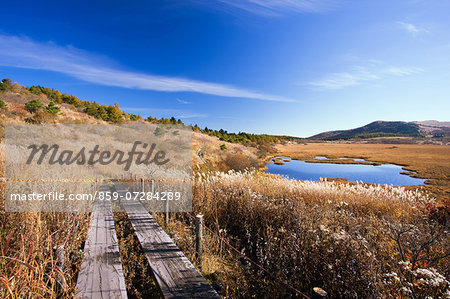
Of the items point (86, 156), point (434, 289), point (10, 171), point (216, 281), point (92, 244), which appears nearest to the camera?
point (434, 289)

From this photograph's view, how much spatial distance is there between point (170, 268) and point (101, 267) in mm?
1212

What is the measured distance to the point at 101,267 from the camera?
369cm

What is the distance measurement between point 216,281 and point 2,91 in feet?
154

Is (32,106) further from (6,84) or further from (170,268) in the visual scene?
(170,268)

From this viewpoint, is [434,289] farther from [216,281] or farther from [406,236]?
[216,281]

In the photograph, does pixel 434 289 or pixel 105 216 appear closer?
pixel 434 289

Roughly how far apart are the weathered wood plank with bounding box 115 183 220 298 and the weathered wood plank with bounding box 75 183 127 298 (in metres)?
0.56

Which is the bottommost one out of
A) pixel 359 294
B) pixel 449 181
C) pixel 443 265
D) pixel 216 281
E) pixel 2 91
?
pixel 449 181

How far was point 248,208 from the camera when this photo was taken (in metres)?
6.02

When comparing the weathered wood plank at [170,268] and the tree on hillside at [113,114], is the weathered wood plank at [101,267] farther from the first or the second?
the tree on hillside at [113,114]

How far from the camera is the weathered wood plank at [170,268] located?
313 centimetres

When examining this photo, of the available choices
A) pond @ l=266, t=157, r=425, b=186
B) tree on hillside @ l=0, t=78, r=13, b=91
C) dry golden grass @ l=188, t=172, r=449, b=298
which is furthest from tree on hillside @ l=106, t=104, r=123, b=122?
dry golden grass @ l=188, t=172, r=449, b=298

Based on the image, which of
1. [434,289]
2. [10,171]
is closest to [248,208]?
[434,289]

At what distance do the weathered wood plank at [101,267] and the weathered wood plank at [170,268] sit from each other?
56 cm
